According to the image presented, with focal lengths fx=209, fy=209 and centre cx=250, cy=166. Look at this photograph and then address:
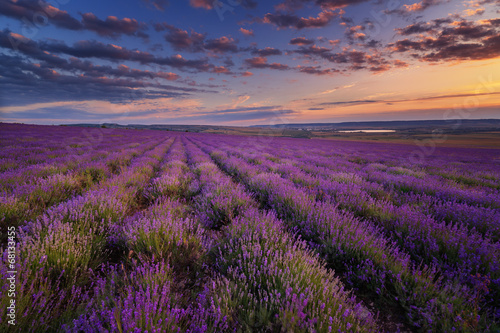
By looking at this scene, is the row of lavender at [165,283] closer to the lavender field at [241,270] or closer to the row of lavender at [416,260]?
the lavender field at [241,270]

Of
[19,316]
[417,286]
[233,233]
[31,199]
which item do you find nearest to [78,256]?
[19,316]

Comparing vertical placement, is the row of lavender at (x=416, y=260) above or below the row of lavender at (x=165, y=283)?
below

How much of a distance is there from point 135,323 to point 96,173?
7.49 metres

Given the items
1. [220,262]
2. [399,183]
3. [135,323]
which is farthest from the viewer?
[399,183]

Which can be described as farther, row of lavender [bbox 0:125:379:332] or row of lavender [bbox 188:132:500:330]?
row of lavender [bbox 188:132:500:330]

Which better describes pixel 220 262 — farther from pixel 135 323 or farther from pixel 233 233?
pixel 135 323

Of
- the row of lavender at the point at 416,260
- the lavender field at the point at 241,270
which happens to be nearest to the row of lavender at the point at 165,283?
the lavender field at the point at 241,270

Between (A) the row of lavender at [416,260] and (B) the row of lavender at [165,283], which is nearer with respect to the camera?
(B) the row of lavender at [165,283]

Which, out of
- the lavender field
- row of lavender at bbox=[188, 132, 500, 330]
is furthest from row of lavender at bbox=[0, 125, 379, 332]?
row of lavender at bbox=[188, 132, 500, 330]

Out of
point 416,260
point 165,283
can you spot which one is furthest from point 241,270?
point 416,260

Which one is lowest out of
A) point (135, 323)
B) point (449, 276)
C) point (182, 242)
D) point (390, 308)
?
point (390, 308)

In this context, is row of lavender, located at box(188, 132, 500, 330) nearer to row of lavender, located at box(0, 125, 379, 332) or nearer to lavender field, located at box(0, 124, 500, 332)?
lavender field, located at box(0, 124, 500, 332)

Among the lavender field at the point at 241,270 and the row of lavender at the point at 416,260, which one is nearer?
the lavender field at the point at 241,270

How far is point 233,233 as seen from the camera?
289cm
